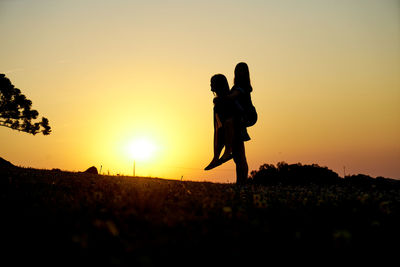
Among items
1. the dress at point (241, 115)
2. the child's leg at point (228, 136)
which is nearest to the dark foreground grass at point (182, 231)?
the child's leg at point (228, 136)

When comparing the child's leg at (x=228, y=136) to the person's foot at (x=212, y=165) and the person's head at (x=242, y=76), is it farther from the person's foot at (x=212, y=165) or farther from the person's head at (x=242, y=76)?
the person's head at (x=242, y=76)

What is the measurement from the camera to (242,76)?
43.8ft

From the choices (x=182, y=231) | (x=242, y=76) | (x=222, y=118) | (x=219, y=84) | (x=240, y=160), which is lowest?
(x=182, y=231)

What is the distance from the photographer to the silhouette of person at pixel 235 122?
12.9 m

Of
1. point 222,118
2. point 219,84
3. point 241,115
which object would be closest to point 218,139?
point 222,118

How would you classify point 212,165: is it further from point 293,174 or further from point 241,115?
point 293,174

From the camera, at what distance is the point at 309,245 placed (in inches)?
168

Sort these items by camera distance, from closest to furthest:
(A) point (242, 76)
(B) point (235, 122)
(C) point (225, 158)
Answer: (C) point (225, 158) < (B) point (235, 122) < (A) point (242, 76)

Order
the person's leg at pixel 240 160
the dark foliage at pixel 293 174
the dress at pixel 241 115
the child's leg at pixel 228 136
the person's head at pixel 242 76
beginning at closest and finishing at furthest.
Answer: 1. the child's leg at pixel 228 136
2. the dress at pixel 241 115
3. the person's leg at pixel 240 160
4. the person's head at pixel 242 76
5. the dark foliage at pixel 293 174

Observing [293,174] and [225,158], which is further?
[293,174]

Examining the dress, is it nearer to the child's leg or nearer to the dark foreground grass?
the child's leg

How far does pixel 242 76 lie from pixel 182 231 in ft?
31.2

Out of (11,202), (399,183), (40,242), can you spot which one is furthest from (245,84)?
(40,242)

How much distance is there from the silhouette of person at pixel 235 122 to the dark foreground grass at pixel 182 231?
6403 mm
